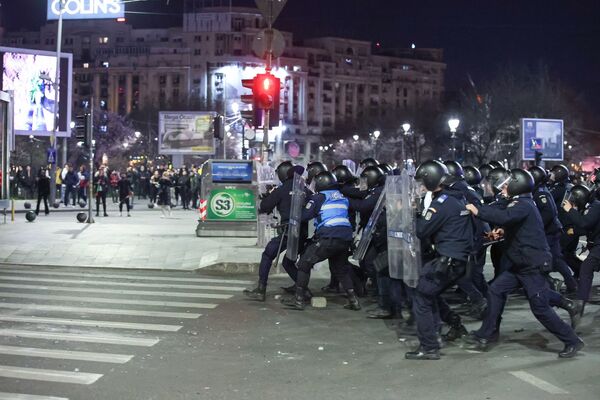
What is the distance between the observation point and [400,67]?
164 metres

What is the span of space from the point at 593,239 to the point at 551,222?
689 millimetres

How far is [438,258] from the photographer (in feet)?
24.1

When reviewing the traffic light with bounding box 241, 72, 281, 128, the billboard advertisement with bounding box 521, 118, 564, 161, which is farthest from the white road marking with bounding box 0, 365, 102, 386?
the billboard advertisement with bounding box 521, 118, 564, 161

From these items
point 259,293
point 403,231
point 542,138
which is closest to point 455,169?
point 403,231

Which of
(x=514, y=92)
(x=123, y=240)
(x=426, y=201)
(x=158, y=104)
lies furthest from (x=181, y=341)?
(x=158, y=104)

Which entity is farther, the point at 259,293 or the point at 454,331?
the point at 259,293

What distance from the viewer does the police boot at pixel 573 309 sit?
815 cm

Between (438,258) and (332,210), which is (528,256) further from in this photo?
(332,210)

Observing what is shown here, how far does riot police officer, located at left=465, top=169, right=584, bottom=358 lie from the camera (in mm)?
7371

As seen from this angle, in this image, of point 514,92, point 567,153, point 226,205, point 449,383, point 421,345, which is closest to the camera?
point 449,383

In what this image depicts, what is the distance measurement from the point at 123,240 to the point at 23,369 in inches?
405

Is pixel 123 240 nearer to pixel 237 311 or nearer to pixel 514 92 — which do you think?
pixel 237 311

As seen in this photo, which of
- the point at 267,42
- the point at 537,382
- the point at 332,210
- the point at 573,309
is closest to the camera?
the point at 537,382

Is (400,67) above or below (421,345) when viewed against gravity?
above
